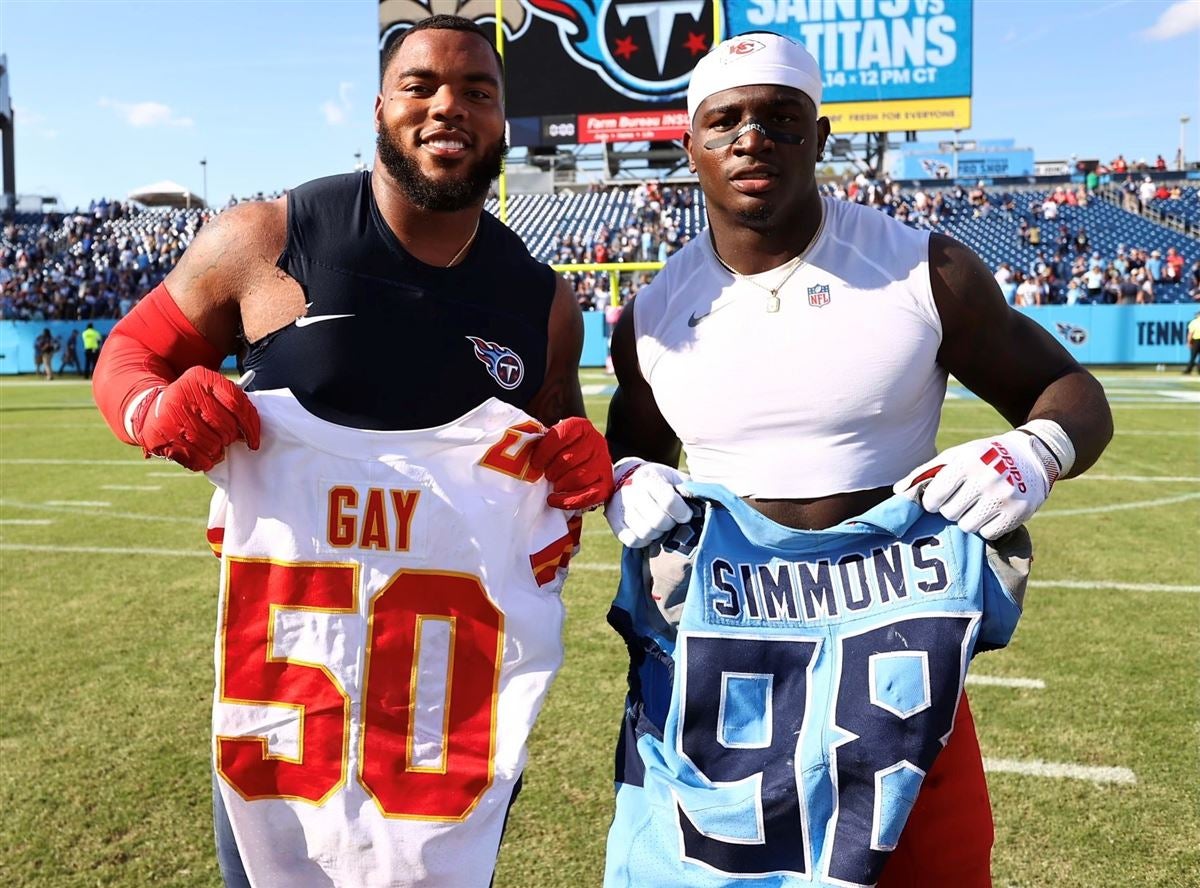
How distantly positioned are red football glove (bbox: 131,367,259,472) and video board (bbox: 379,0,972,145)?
492 cm

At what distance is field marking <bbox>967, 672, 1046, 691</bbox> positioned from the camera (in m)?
3.86

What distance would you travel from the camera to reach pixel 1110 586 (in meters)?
5.10

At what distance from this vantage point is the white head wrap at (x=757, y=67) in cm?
195

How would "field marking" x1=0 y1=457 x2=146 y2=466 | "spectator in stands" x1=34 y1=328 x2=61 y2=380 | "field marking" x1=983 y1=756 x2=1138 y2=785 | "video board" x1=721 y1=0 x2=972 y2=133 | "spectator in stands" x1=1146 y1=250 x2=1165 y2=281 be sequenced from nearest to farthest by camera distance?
"field marking" x1=983 y1=756 x2=1138 y2=785, "field marking" x1=0 y1=457 x2=146 y2=466, "spectator in stands" x1=34 y1=328 x2=61 y2=380, "spectator in stands" x1=1146 y1=250 x2=1165 y2=281, "video board" x1=721 y1=0 x2=972 y2=133

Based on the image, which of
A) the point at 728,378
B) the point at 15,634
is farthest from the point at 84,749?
the point at 728,378

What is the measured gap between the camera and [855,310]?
1936 mm

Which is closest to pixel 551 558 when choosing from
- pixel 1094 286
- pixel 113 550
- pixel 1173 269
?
pixel 113 550

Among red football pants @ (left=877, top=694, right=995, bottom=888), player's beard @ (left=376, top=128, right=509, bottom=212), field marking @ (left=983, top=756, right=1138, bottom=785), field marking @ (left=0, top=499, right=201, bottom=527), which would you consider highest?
player's beard @ (left=376, top=128, right=509, bottom=212)

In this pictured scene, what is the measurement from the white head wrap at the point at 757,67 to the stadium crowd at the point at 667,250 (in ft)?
61.0

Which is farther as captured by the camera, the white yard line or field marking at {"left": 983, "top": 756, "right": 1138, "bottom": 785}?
the white yard line

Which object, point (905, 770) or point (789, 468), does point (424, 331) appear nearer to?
point (789, 468)

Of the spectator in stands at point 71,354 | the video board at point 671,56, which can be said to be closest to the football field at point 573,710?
the video board at point 671,56

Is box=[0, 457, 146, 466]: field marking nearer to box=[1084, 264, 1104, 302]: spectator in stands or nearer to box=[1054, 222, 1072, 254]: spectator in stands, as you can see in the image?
box=[1084, 264, 1104, 302]: spectator in stands

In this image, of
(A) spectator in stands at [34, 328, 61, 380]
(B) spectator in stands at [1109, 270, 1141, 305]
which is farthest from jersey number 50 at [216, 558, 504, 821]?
(A) spectator in stands at [34, 328, 61, 380]
